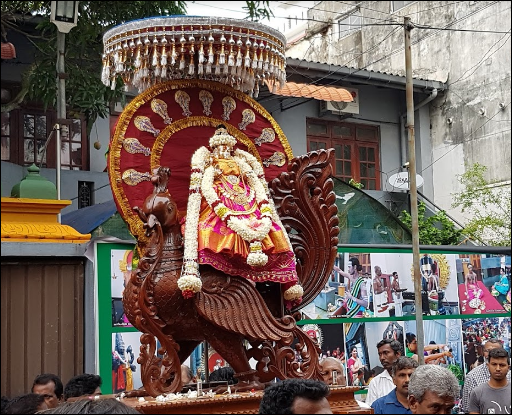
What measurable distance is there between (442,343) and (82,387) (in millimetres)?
5733

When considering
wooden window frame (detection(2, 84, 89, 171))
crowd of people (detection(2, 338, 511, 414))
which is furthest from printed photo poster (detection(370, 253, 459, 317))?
wooden window frame (detection(2, 84, 89, 171))

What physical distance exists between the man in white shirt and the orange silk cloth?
140cm

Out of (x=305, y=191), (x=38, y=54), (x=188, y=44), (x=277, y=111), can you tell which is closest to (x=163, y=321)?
(x=305, y=191)

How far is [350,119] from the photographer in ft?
47.5

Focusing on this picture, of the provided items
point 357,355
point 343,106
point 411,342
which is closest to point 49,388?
point 357,355

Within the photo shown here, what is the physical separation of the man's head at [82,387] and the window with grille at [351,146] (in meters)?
9.15

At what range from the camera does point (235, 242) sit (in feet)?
17.3

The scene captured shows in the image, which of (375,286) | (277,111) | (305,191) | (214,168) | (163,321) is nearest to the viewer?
(163,321)

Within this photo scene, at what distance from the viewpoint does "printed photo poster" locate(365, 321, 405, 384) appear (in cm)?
920

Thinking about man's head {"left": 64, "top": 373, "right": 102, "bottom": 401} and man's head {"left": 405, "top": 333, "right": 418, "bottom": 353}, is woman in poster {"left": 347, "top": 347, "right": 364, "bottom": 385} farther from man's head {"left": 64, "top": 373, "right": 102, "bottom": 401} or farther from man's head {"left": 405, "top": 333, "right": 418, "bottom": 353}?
man's head {"left": 64, "top": 373, "right": 102, "bottom": 401}

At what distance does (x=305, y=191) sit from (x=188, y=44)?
140 centimetres

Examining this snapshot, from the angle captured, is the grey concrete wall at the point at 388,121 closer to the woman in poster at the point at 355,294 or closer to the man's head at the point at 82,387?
the woman in poster at the point at 355,294

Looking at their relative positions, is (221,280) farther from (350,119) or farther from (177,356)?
(350,119)

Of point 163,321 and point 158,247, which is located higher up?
point 158,247
